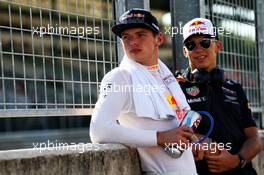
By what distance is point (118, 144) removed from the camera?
112 inches

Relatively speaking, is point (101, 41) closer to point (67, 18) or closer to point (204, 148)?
point (67, 18)

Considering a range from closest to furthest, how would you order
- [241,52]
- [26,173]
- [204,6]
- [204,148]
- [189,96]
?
1. [26,173]
2. [204,148]
3. [189,96]
4. [204,6]
5. [241,52]

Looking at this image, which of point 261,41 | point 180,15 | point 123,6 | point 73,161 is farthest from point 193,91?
point 261,41

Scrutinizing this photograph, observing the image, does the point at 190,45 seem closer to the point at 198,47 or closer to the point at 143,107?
the point at 198,47

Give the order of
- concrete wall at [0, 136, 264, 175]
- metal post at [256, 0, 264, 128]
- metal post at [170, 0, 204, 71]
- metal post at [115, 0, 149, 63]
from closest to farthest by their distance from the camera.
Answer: concrete wall at [0, 136, 264, 175], metal post at [115, 0, 149, 63], metal post at [170, 0, 204, 71], metal post at [256, 0, 264, 128]

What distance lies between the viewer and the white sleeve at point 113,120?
2.68 meters

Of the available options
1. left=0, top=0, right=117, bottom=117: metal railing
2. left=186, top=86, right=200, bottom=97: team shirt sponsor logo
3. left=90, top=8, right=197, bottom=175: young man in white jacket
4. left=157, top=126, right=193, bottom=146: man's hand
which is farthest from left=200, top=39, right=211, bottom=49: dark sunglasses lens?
left=0, top=0, right=117, bottom=117: metal railing

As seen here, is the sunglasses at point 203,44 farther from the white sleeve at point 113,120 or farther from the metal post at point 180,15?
the metal post at point 180,15

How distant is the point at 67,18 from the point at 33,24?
38 cm

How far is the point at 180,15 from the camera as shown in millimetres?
5387

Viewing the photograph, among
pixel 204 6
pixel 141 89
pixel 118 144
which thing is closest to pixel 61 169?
pixel 118 144

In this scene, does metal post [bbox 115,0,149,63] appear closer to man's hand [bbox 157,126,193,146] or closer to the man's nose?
the man's nose

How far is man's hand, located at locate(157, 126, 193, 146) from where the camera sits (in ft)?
8.93

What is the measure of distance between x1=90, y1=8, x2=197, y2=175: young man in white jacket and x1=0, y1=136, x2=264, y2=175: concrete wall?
6cm
